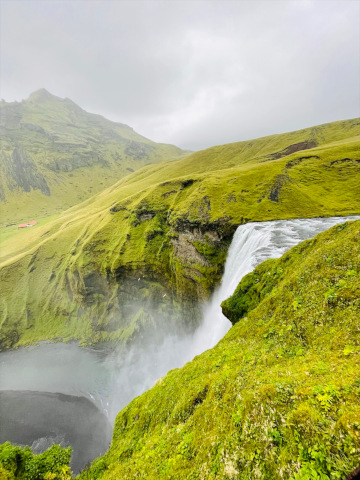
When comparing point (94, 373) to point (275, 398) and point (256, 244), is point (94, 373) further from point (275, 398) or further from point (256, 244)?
point (275, 398)

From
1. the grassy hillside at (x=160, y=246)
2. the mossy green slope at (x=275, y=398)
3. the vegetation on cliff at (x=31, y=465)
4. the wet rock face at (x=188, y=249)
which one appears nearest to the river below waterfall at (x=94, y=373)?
the grassy hillside at (x=160, y=246)

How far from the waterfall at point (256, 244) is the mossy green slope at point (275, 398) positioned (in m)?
15.8

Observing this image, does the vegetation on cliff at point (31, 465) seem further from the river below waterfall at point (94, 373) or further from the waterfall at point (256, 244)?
A: the river below waterfall at point (94, 373)

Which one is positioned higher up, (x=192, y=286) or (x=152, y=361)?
(x=192, y=286)

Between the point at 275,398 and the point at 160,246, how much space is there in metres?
75.3

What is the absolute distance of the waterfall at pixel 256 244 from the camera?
3466cm

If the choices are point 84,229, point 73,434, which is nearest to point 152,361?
point 73,434

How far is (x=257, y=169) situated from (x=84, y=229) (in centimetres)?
8837

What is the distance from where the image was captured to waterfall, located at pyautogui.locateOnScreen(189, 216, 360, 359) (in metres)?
34.7

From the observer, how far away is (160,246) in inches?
3243

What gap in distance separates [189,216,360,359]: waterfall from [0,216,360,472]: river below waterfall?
0.16 meters

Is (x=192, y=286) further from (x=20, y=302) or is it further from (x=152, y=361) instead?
(x=20, y=302)

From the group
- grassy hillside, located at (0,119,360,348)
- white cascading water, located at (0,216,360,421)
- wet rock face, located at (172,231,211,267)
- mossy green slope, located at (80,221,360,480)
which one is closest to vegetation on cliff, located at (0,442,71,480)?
mossy green slope, located at (80,221,360,480)

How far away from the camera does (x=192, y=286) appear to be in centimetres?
6731
